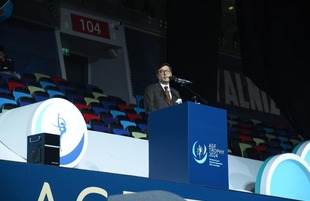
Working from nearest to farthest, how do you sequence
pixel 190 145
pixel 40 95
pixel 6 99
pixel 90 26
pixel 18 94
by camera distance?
pixel 190 145, pixel 6 99, pixel 18 94, pixel 40 95, pixel 90 26

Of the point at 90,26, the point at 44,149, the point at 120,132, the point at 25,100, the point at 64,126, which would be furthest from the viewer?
the point at 90,26

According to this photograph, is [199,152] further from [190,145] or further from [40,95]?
[40,95]

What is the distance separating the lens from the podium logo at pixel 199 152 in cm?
372

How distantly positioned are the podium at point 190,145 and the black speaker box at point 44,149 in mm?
851

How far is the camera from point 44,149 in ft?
10.4

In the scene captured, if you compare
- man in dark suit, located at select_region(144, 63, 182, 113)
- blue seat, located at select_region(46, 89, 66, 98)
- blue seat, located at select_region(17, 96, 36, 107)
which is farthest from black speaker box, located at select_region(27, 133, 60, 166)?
blue seat, located at select_region(46, 89, 66, 98)

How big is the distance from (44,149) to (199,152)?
1063 mm

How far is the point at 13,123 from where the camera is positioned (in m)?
4.04

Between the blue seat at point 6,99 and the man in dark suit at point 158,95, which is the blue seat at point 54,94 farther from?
the man in dark suit at point 158,95

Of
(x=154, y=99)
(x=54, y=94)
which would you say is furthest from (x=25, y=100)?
(x=154, y=99)

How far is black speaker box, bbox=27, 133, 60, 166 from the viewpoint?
318cm

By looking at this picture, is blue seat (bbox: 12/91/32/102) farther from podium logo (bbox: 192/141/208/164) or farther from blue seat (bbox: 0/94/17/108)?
podium logo (bbox: 192/141/208/164)

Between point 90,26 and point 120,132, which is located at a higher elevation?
point 90,26

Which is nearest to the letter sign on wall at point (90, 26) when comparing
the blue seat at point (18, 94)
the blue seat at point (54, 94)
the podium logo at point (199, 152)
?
the blue seat at point (54, 94)
